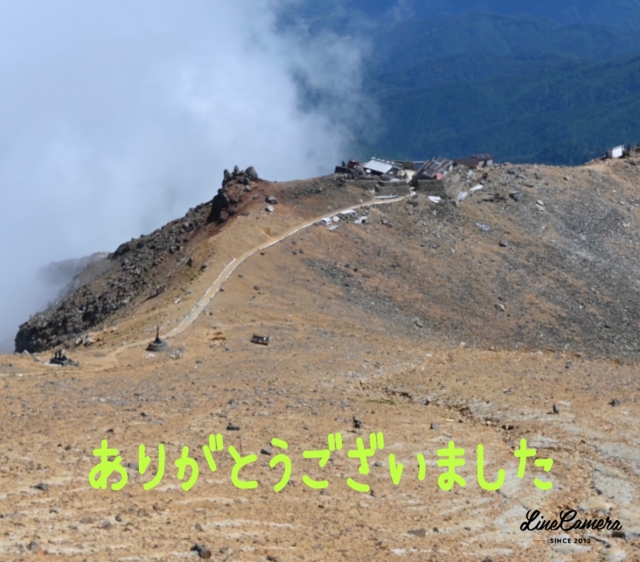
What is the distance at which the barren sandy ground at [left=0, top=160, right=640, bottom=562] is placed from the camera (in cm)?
1317

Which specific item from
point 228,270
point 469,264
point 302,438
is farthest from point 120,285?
point 302,438

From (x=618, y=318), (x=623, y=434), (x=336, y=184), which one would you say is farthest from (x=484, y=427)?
(x=336, y=184)

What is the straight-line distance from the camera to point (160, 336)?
85.4 feet

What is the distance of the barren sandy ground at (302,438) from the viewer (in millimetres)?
13172

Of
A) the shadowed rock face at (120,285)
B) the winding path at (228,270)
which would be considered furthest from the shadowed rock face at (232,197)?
the winding path at (228,270)

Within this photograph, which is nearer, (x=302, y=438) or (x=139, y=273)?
(x=302, y=438)

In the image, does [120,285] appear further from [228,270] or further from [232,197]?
[228,270]

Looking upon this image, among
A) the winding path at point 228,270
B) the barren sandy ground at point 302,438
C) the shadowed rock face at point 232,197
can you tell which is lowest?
the barren sandy ground at point 302,438

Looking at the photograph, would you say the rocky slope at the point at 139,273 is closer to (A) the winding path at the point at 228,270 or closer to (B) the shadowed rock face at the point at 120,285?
(B) the shadowed rock face at the point at 120,285

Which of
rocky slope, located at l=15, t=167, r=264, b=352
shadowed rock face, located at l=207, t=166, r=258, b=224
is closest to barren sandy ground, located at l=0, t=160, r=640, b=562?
rocky slope, located at l=15, t=167, r=264, b=352

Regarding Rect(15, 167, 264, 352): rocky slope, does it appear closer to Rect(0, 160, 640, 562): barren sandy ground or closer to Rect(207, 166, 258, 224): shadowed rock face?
Rect(207, 166, 258, 224): shadowed rock face

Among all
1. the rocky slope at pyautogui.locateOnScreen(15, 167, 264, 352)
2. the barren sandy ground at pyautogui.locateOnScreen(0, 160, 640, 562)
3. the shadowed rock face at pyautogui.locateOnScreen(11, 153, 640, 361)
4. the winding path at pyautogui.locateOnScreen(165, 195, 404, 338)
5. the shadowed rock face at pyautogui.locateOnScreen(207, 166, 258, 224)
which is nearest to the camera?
the barren sandy ground at pyautogui.locateOnScreen(0, 160, 640, 562)

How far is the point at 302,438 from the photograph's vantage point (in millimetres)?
17234

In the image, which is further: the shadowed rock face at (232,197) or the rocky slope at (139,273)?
the shadowed rock face at (232,197)
